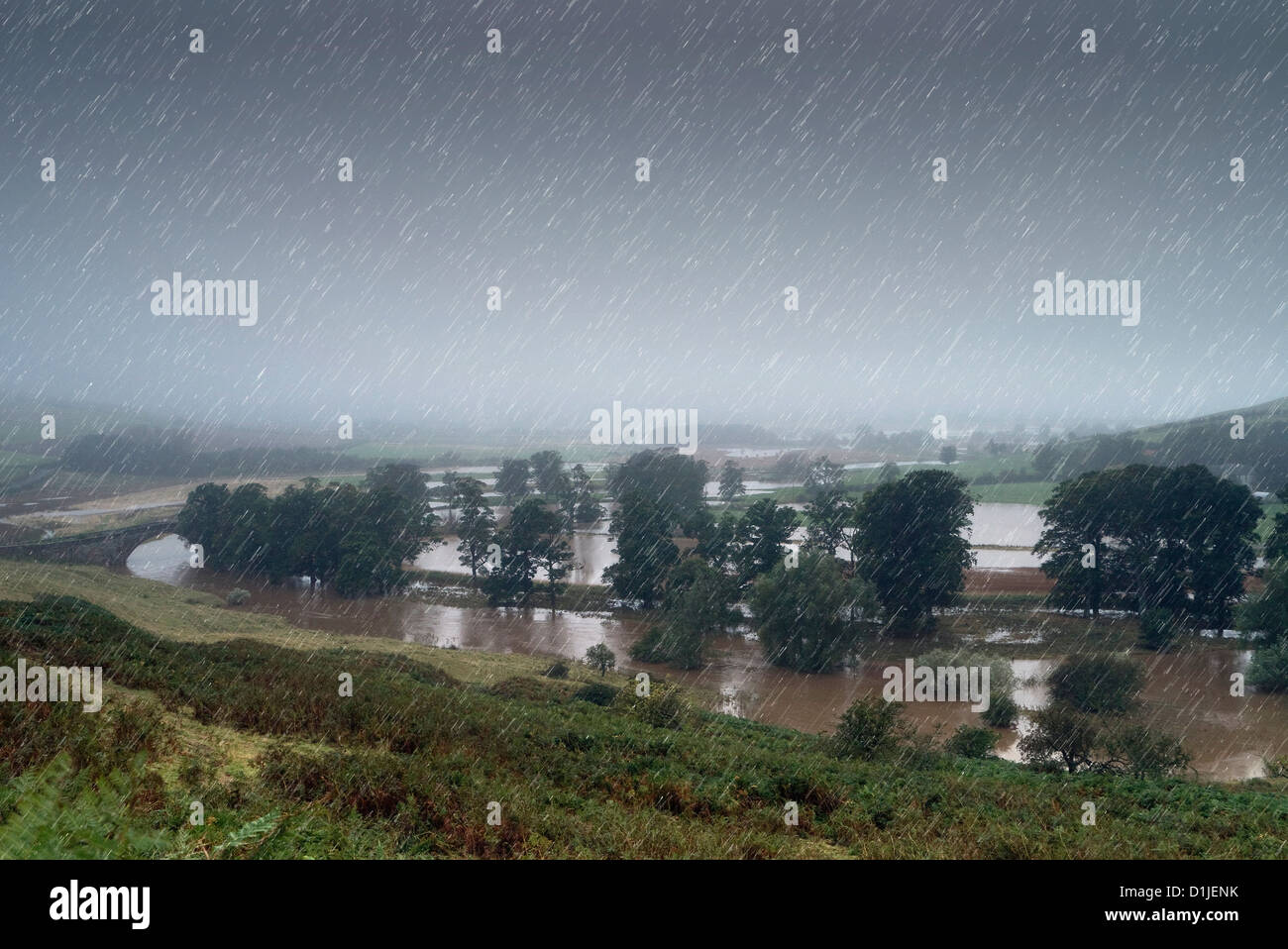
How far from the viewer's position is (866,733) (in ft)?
54.9

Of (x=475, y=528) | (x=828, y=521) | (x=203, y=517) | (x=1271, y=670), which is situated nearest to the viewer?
(x=1271, y=670)

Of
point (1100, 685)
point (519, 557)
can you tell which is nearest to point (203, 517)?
point (519, 557)

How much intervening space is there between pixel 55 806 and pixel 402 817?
9.30ft

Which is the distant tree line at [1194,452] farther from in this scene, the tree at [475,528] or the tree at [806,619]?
the tree at [475,528]

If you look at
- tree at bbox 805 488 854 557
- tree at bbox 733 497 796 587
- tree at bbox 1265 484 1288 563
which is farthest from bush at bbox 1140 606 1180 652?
tree at bbox 733 497 796 587

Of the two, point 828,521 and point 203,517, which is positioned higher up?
point 203,517

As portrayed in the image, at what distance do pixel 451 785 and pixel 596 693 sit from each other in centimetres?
1511

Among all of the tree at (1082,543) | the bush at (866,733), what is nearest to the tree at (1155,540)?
the tree at (1082,543)

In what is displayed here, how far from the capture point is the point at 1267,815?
1202cm

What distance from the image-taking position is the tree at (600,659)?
29.8 m

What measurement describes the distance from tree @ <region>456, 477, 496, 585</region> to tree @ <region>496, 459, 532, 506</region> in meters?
13.0

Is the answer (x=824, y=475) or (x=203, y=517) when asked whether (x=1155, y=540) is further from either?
(x=203, y=517)
